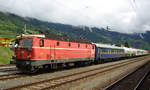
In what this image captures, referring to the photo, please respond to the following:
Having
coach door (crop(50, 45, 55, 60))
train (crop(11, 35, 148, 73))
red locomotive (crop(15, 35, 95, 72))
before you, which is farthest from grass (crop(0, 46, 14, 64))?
coach door (crop(50, 45, 55, 60))

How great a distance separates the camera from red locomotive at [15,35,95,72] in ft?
47.3

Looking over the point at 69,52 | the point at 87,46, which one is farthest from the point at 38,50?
the point at 87,46

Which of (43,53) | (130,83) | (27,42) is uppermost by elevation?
(27,42)

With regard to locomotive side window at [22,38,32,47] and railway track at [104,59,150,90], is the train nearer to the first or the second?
locomotive side window at [22,38,32,47]

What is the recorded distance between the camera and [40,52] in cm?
1505

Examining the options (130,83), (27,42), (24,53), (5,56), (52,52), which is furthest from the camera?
(5,56)

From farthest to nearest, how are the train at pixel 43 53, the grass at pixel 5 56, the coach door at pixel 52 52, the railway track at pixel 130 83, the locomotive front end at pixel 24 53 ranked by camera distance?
the grass at pixel 5 56 < the coach door at pixel 52 52 < the train at pixel 43 53 < the locomotive front end at pixel 24 53 < the railway track at pixel 130 83

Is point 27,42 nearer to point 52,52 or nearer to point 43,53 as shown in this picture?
point 43,53

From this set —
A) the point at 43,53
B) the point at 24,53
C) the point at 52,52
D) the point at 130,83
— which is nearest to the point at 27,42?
the point at 24,53

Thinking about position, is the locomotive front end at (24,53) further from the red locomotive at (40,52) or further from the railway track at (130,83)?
the railway track at (130,83)

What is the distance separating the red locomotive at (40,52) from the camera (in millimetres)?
14422

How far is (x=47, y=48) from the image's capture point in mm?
16016

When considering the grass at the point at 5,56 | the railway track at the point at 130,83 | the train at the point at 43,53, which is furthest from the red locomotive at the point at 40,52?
the grass at the point at 5,56

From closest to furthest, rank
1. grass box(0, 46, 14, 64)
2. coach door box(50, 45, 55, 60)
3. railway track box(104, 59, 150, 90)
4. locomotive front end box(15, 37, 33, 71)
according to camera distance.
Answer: railway track box(104, 59, 150, 90), locomotive front end box(15, 37, 33, 71), coach door box(50, 45, 55, 60), grass box(0, 46, 14, 64)
